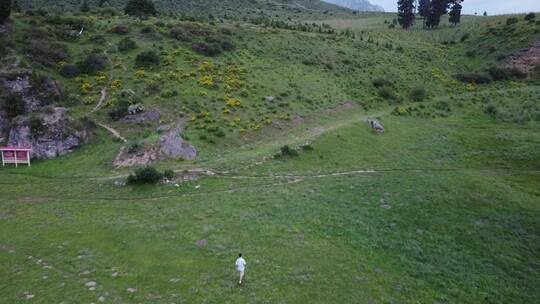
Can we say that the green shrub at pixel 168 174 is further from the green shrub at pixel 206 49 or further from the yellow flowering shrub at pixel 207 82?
the green shrub at pixel 206 49

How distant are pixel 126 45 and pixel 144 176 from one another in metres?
37.9

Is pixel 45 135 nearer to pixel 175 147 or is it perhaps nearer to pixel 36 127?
pixel 36 127

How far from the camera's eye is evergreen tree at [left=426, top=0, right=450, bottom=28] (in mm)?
107125

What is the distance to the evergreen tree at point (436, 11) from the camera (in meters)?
107

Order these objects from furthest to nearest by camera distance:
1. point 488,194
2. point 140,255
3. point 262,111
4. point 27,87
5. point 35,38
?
point 35,38
point 262,111
point 27,87
point 488,194
point 140,255

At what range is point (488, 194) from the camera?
102 ft

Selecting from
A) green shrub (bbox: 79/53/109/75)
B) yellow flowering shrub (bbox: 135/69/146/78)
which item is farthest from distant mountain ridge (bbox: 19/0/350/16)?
yellow flowering shrub (bbox: 135/69/146/78)

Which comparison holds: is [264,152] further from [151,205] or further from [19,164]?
[19,164]

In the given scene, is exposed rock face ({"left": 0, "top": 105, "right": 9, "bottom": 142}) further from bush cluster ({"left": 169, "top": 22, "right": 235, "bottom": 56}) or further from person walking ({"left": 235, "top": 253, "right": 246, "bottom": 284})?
person walking ({"left": 235, "top": 253, "right": 246, "bottom": 284})

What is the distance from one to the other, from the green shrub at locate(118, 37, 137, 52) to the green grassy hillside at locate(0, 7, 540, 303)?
0.36m

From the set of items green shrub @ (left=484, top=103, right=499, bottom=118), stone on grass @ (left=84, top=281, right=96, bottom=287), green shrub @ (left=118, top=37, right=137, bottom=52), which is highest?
green shrub @ (left=118, top=37, right=137, bottom=52)

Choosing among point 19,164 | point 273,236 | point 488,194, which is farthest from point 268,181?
point 19,164

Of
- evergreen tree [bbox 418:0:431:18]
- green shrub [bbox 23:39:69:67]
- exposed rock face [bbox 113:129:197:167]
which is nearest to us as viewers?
exposed rock face [bbox 113:129:197:167]

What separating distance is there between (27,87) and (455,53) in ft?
284
